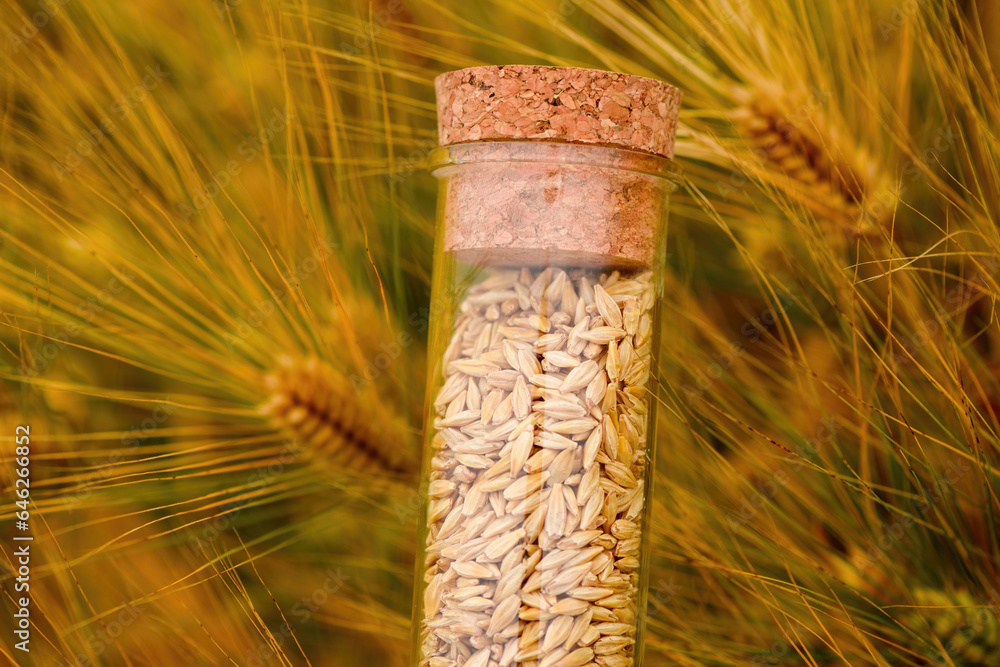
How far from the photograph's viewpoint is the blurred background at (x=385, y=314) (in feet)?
2.29

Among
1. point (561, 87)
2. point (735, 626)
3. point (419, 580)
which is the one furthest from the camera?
point (735, 626)

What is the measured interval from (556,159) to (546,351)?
13 cm

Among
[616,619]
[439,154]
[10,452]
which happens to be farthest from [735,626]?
[10,452]

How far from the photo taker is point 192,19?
79 cm

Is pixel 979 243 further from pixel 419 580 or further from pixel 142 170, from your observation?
pixel 142 170

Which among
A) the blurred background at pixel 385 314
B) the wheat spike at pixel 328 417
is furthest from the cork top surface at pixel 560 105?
the wheat spike at pixel 328 417

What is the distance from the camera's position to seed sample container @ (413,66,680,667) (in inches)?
21.3

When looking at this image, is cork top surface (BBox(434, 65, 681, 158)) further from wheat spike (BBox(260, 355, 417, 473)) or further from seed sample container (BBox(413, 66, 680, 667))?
wheat spike (BBox(260, 355, 417, 473))

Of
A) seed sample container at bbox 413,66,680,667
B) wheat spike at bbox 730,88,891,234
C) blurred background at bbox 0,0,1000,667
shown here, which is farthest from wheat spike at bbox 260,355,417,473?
wheat spike at bbox 730,88,891,234

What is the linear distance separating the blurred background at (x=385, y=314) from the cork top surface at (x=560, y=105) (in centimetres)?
17

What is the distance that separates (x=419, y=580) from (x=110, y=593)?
0.37m

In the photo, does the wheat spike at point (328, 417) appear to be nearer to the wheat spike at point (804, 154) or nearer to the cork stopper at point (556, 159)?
the cork stopper at point (556, 159)

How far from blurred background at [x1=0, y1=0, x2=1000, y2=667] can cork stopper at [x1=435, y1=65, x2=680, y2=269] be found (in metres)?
0.16

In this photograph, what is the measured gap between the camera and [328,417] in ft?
2.41
